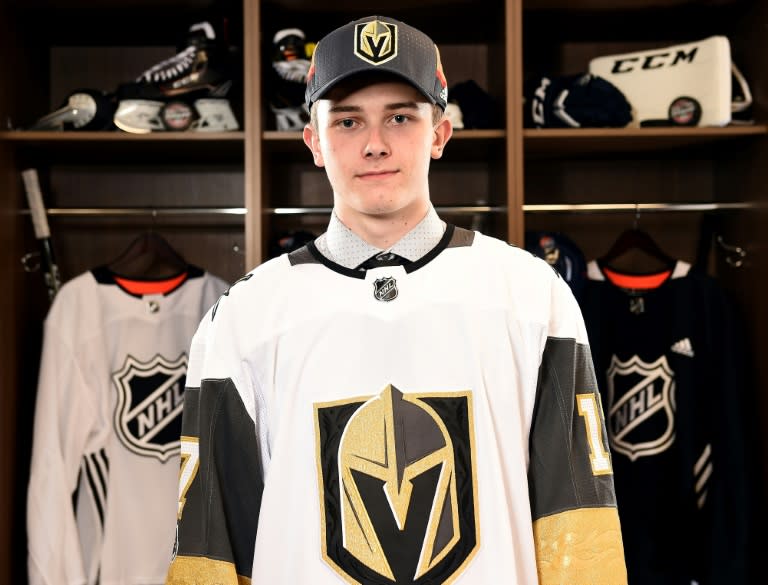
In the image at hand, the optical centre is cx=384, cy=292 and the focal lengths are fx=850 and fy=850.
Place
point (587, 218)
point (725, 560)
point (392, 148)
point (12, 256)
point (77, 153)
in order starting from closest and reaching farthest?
point (392, 148)
point (725, 560)
point (12, 256)
point (77, 153)
point (587, 218)

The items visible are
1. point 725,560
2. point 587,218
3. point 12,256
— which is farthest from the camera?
point 587,218

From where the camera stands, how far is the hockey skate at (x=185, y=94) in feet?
7.07

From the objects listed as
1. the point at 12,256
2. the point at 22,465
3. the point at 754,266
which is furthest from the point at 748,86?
the point at 22,465

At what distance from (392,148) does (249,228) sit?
3.19 ft

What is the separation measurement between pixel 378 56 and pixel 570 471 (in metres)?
0.64

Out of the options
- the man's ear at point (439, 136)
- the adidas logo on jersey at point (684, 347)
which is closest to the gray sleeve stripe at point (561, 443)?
the man's ear at point (439, 136)

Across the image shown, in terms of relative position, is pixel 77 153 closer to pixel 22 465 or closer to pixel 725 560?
pixel 22 465

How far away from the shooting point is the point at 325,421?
1.20m

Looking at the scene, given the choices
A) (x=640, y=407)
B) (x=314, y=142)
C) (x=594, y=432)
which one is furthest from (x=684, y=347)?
(x=314, y=142)

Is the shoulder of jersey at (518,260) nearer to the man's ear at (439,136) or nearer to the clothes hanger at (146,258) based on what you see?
the man's ear at (439,136)

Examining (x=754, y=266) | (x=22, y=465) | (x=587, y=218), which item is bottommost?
(x=22, y=465)

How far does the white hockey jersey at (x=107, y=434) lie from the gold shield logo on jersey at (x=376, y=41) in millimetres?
1201

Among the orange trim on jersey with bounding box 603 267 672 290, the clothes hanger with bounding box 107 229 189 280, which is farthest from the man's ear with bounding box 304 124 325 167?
the orange trim on jersey with bounding box 603 267 672 290

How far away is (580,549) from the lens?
1160mm
